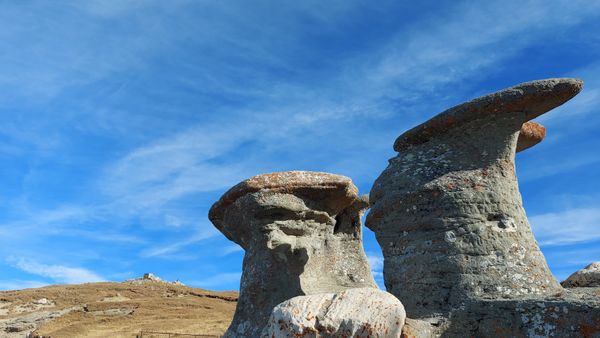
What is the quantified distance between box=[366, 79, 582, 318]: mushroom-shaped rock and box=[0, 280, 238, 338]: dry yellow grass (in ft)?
56.9

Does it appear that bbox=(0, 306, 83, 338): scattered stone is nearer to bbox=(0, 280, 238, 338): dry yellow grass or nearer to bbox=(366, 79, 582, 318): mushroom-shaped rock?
bbox=(0, 280, 238, 338): dry yellow grass

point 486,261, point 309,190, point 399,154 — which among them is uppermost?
point 309,190

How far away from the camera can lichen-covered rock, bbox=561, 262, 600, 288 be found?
8.14m

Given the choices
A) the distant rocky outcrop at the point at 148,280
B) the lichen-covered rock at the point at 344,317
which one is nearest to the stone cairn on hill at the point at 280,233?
the lichen-covered rock at the point at 344,317

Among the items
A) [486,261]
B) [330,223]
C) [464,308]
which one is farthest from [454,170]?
[330,223]

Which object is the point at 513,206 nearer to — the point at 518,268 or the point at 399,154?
the point at 518,268

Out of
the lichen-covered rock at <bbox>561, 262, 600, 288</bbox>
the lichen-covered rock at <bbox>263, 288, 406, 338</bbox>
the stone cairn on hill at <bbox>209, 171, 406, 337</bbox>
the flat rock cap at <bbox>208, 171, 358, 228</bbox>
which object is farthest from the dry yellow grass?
the lichen-covered rock at <bbox>263, 288, 406, 338</bbox>

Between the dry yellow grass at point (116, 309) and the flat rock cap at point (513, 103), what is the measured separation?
17.7m

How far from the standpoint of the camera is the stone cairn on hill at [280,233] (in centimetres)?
995

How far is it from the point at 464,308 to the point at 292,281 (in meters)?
5.03

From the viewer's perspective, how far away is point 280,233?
10.1 metres

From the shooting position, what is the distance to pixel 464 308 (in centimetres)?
546

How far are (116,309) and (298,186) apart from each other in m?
23.4

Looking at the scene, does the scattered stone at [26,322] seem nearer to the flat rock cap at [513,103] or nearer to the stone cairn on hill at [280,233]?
the stone cairn on hill at [280,233]
